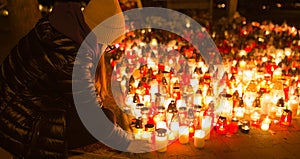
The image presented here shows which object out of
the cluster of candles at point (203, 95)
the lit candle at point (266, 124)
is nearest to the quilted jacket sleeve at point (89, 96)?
the cluster of candles at point (203, 95)

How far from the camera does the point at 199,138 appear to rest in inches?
144

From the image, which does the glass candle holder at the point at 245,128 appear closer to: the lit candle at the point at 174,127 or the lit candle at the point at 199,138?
the lit candle at the point at 199,138

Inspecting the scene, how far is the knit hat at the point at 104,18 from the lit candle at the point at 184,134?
1.33m

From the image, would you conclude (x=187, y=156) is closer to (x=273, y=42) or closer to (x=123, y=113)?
(x=123, y=113)

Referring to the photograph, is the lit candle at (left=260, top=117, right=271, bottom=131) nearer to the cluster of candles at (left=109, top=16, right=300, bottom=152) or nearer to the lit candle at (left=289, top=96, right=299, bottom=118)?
the cluster of candles at (left=109, top=16, right=300, bottom=152)

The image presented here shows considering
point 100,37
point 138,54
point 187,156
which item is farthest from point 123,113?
point 138,54

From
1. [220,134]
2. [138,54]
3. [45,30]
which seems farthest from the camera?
[138,54]

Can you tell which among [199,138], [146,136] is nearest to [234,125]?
[199,138]

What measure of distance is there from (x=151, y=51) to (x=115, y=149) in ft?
9.63

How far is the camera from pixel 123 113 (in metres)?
4.03

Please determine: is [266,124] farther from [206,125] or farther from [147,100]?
[147,100]

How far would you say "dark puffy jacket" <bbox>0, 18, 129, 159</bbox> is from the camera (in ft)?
7.92

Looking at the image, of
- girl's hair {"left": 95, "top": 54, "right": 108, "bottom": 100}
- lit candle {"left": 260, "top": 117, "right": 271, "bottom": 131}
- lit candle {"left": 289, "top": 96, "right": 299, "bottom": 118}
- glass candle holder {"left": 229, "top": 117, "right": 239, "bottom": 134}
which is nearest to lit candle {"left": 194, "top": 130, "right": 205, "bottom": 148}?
glass candle holder {"left": 229, "top": 117, "right": 239, "bottom": 134}

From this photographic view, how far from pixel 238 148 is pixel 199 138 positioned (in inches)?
17.1
